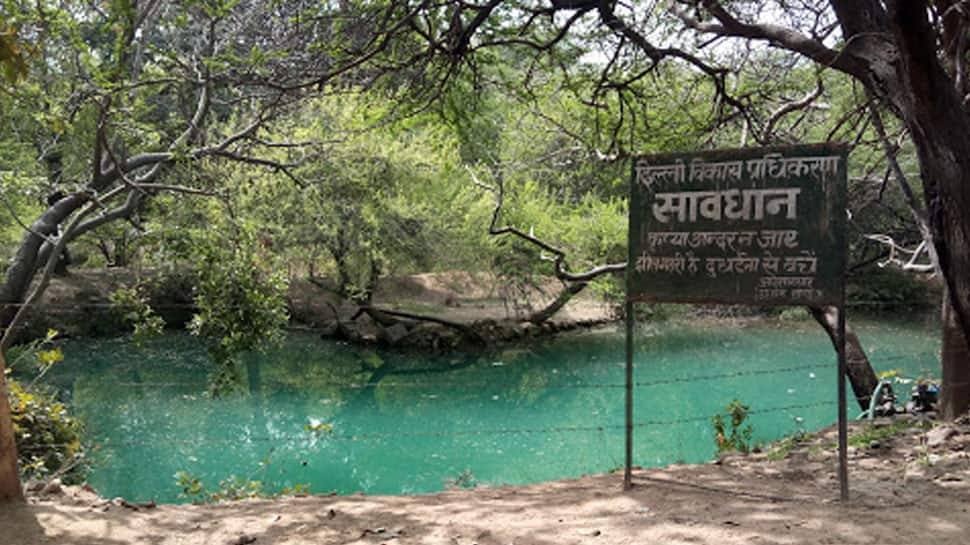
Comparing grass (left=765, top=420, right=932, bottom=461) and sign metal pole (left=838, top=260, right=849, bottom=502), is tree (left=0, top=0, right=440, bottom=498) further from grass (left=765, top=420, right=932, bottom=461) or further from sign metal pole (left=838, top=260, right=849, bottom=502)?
grass (left=765, top=420, right=932, bottom=461)

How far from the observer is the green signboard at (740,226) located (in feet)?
11.8

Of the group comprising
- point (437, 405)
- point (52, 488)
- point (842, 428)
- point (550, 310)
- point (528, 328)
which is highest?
point (842, 428)

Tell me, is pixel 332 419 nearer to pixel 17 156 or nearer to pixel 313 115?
pixel 313 115

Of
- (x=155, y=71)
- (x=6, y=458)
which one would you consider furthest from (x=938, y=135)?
(x=155, y=71)

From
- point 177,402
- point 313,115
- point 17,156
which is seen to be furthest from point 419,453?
point 17,156

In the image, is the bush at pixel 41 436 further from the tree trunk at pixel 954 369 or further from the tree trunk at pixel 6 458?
the tree trunk at pixel 954 369

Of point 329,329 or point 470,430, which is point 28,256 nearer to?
point 470,430

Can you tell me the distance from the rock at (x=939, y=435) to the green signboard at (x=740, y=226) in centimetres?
208

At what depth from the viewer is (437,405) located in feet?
41.3

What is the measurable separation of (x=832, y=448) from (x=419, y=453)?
5.73m

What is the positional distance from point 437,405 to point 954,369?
8.44 m

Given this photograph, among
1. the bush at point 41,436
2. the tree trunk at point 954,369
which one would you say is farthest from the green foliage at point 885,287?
the bush at point 41,436

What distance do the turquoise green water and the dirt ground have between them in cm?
163

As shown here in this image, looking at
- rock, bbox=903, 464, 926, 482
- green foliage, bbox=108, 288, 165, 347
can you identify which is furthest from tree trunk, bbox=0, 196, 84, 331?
rock, bbox=903, 464, 926, 482
